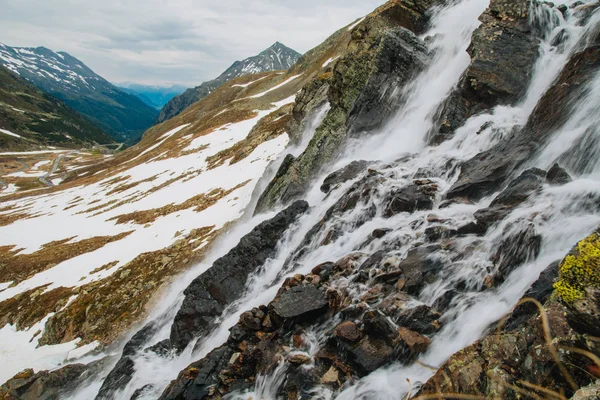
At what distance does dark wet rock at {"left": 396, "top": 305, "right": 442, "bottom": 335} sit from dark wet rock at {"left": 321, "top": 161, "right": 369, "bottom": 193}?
34.7 ft

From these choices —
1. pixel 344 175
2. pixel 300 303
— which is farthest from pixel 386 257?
pixel 344 175

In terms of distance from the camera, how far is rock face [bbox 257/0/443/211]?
909 inches

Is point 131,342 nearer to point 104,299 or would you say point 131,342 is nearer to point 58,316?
point 104,299

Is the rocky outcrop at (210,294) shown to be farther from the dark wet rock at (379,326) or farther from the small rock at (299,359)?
the dark wet rock at (379,326)

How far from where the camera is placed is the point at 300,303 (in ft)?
35.5

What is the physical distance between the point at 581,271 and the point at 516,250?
501 cm

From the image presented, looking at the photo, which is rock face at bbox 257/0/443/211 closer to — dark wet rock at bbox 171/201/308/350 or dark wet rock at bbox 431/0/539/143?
dark wet rock at bbox 171/201/308/350

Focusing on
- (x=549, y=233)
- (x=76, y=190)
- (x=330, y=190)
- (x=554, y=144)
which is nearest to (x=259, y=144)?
(x=330, y=190)

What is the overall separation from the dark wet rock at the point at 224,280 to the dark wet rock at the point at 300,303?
612 cm

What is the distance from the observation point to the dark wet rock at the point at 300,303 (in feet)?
34.4

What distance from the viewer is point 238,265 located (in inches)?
701

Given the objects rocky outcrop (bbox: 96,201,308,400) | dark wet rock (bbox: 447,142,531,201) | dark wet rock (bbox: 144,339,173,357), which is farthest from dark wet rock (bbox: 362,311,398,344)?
dark wet rock (bbox: 144,339,173,357)

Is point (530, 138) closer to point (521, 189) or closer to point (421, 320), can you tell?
point (521, 189)

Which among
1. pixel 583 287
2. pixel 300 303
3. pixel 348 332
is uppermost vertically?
pixel 583 287
